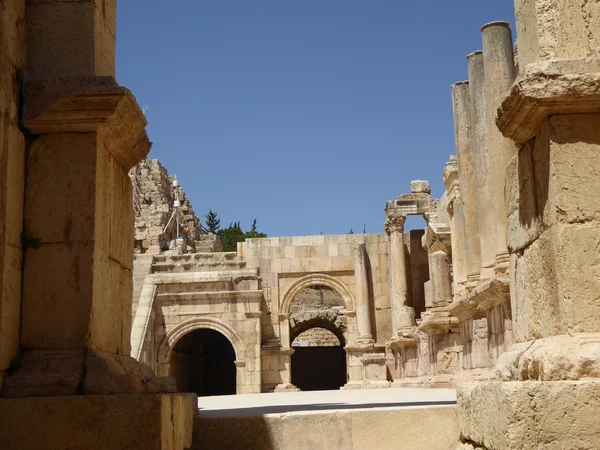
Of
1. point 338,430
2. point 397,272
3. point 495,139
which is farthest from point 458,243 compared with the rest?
point 338,430

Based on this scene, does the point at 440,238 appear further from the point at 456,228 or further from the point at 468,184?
the point at 468,184

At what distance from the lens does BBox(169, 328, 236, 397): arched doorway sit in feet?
84.3

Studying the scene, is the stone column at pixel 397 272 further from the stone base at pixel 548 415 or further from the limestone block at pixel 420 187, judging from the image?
the stone base at pixel 548 415

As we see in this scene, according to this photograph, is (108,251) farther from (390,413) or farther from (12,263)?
(390,413)

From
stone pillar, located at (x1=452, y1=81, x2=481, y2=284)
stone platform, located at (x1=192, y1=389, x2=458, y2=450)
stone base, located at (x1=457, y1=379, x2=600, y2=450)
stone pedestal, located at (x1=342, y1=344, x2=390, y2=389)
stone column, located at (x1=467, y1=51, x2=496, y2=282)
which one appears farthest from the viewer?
stone pedestal, located at (x1=342, y1=344, x2=390, y2=389)

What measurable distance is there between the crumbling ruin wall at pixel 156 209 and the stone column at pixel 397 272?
9340 millimetres

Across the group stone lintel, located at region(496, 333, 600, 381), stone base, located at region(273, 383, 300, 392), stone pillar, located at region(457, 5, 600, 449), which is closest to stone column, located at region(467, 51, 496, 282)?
stone pillar, located at region(457, 5, 600, 449)

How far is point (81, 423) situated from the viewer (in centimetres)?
420

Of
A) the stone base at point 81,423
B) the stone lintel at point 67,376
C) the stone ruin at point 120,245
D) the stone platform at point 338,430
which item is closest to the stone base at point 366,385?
the stone platform at point 338,430

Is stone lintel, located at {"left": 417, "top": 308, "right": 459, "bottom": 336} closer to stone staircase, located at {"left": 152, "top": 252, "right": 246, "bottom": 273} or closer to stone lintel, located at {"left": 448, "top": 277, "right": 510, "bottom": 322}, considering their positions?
stone lintel, located at {"left": 448, "top": 277, "right": 510, "bottom": 322}

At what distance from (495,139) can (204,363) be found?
1984 centimetres

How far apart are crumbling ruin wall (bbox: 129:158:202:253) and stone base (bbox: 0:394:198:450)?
Answer: 2479 centimetres

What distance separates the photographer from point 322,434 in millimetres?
5520

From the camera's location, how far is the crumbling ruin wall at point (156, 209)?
2945 cm
